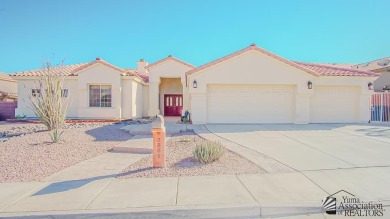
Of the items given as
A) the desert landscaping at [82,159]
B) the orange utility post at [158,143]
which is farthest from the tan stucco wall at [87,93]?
the orange utility post at [158,143]

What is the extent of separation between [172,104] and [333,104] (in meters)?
13.1

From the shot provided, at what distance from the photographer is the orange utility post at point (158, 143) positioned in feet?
18.9

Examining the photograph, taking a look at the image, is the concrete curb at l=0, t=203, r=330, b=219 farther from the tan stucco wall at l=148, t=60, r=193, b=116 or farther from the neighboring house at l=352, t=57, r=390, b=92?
the neighboring house at l=352, t=57, r=390, b=92

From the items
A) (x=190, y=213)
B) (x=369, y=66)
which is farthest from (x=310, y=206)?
(x=369, y=66)

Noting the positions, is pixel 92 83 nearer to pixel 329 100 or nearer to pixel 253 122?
pixel 253 122

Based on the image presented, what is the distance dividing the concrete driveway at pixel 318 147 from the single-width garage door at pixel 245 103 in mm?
2513

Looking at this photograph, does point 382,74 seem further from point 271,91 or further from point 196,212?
point 196,212

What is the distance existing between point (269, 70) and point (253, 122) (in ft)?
10.7

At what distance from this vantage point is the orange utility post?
227 inches

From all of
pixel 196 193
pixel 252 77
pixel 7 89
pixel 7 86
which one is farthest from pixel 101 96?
pixel 7 86

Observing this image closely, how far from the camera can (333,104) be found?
13680mm

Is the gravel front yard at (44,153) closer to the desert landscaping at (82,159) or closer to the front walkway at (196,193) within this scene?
the desert landscaping at (82,159)

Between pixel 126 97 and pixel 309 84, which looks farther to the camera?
pixel 126 97

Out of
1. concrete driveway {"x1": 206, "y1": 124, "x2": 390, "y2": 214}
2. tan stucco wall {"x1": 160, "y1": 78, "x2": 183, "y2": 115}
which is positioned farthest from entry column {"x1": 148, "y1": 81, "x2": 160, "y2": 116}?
concrete driveway {"x1": 206, "y1": 124, "x2": 390, "y2": 214}
